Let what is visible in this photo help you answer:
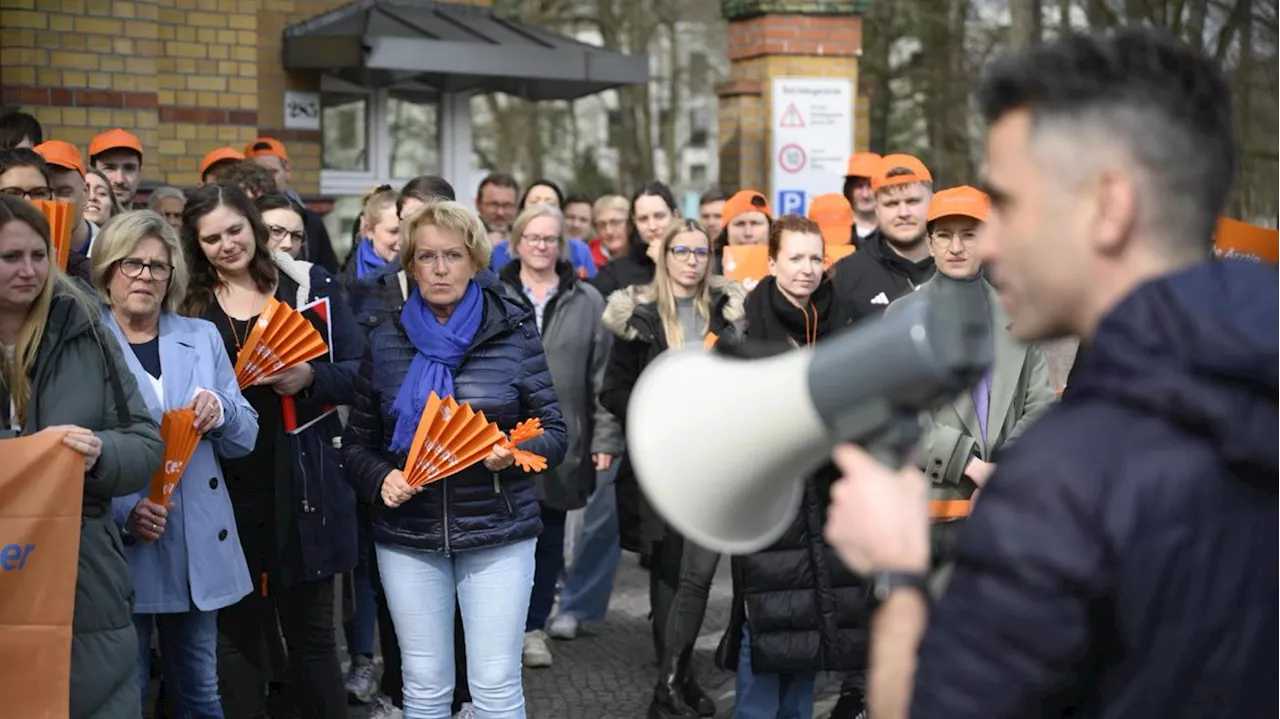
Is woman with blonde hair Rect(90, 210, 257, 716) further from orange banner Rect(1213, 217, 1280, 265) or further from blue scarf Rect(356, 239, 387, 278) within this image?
orange banner Rect(1213, 217, 1280, 265)

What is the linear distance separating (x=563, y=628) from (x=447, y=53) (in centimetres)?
561

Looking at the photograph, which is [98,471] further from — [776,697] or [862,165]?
[862,165]

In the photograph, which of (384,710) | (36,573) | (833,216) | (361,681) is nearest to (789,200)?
(833,216)

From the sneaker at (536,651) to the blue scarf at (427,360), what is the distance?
2.49m

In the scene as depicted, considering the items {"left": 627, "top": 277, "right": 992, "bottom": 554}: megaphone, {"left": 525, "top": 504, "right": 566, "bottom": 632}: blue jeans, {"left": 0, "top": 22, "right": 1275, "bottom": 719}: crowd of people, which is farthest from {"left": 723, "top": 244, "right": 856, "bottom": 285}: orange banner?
{"left": 627, "top": 277, "right": 992, "bottom": 554}: megaphone

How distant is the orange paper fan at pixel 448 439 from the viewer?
4918 mm

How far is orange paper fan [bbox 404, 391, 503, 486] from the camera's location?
4.92 m

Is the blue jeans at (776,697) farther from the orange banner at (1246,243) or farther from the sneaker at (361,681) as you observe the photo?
the orange banner at (1246,243)

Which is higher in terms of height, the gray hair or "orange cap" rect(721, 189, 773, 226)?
"orange cap" rect(721, 189, 773, 226)

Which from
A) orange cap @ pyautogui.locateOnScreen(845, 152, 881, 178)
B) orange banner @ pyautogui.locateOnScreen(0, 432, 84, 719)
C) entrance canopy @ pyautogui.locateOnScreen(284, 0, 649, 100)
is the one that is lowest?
orange banner @ pyautogui.locateOnScreen(0, 432, 84, 719)

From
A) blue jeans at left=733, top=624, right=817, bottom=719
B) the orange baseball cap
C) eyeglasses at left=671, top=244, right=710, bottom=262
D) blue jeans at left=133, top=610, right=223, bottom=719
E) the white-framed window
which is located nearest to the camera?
blue jeans at left=133, top=610, right=223, bottom=719

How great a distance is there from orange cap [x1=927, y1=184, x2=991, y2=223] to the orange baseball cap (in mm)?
3571

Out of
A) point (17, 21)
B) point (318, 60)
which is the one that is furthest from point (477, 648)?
point (318, 60)

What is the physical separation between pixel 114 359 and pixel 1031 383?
9.24 feet
